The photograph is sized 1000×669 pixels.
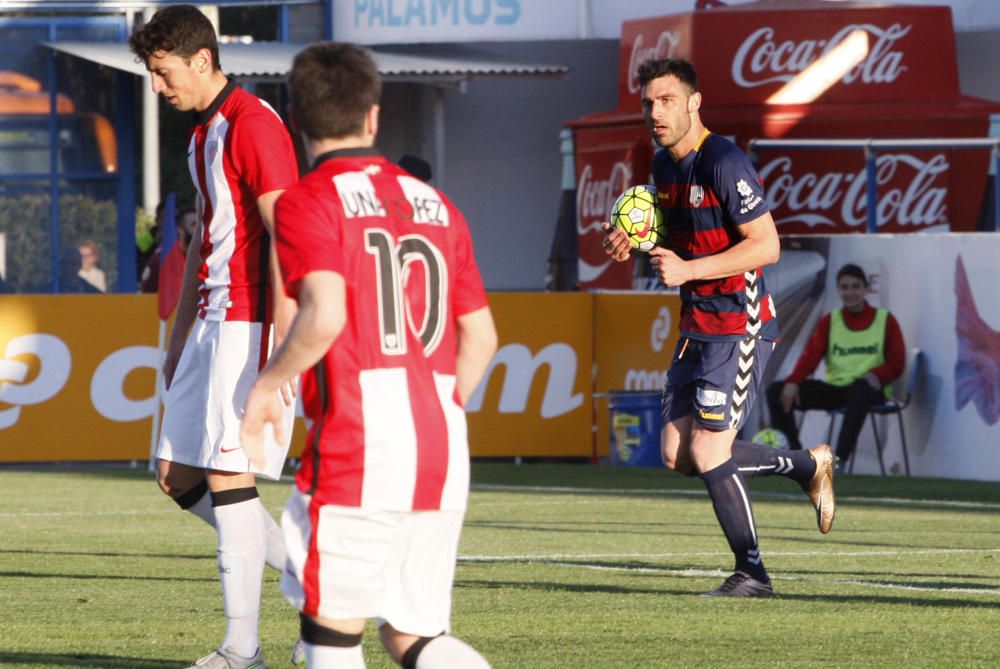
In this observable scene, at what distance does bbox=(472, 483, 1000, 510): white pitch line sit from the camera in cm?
1282

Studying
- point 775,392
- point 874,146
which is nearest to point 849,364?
point 775,392

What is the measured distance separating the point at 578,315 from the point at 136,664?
36.0ft

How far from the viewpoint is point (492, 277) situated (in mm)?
27531

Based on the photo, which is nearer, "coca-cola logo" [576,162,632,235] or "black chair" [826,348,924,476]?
"black chair" [826,348,924,476]

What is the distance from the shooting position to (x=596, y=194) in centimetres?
2238

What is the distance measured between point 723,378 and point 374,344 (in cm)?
370

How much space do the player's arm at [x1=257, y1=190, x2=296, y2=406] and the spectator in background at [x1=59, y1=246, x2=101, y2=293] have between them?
54.2ft

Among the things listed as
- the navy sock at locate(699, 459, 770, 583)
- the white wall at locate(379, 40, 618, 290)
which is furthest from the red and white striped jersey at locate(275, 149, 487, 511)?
the white wall at locate(379, 40, 618, 290)

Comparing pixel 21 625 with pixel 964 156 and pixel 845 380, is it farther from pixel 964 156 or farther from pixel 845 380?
pixel 964 156

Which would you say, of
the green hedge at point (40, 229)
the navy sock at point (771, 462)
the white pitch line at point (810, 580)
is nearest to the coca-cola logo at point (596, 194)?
the green hedge at point (40, 229)

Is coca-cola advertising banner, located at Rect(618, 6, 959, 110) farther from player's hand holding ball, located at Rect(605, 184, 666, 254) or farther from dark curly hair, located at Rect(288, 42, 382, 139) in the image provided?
dark curly hair, located at Rect(288, 42, 382, 139)

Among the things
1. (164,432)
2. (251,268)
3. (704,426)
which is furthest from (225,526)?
(704,426)

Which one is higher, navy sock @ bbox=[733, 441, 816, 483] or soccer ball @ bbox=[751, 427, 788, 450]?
navy sock @ bbox=[733, 441, 816, 483]

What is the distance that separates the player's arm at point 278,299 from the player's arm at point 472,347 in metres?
0.39
